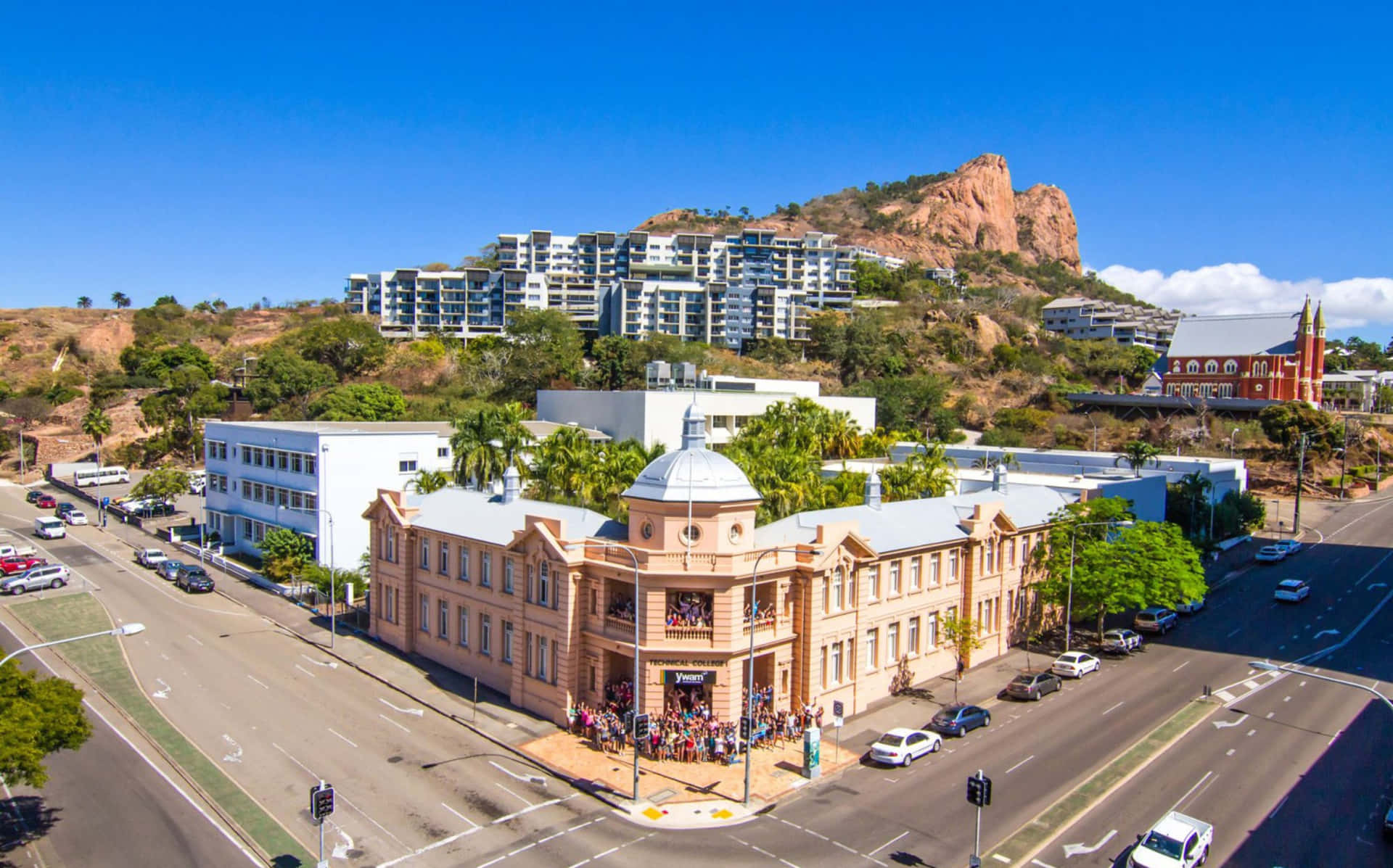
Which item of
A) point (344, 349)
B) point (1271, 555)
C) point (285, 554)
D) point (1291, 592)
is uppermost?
point (344, 349)

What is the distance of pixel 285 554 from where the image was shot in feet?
205

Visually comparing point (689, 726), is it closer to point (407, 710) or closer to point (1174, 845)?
point (407, 710)

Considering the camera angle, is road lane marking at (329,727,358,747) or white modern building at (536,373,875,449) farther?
white modern building at (536,373,875,449)

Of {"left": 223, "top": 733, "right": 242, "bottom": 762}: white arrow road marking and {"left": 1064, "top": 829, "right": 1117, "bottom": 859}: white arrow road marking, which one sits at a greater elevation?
{"left": 1064, "top": 829, "right": 1117, "bottom": 859}: white arrow road marking

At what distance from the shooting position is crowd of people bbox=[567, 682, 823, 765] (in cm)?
3359

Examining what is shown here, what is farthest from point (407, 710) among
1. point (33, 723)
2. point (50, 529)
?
point (50, 529)

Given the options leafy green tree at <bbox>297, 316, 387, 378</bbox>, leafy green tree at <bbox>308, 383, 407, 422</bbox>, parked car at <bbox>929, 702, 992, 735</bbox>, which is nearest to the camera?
parked car at <bbox>929, 702, 992, 735</bbox>

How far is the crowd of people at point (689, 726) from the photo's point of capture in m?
33.6

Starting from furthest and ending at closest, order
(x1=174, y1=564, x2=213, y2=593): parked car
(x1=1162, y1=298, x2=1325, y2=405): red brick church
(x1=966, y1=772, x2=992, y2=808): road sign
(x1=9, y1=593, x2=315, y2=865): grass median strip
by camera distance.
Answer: (x1=1162, y1=298, x2=1325, y2=405): red brick church < (x1=174, y1=564, x2=213, y2=593): parked car < (x1=9, y1=593, x2=315, y2=865): grass median strip < (x1=966, y1=772, x2=992, y2=808): road sign

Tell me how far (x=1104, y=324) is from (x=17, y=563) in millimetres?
175302

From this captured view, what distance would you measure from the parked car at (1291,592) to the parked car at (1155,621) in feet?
36.7

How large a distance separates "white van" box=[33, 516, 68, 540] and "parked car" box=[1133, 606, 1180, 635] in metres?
83.9

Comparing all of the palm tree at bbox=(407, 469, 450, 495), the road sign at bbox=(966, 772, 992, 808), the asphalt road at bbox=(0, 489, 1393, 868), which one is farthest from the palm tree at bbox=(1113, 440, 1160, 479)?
the palm tree at bbox=(407, 469, 450, 495)

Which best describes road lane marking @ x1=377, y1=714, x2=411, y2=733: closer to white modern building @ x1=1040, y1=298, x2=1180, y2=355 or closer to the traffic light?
the traffic light
